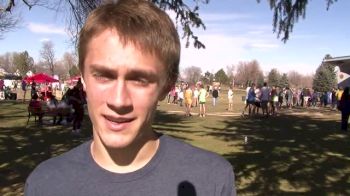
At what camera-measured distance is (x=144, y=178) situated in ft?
5.86

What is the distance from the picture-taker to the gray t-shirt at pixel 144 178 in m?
1.78

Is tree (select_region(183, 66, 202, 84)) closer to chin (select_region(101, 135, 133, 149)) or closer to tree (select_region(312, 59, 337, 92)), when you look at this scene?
tree (select_region(312, 59, 337, 92))

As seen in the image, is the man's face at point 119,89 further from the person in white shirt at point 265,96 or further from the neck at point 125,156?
the person in white shirt at point 265,96

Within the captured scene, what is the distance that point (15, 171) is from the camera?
29.7 feet

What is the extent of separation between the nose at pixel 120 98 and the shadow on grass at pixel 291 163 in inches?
247

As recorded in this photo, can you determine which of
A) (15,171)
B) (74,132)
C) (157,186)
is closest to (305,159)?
(15,171)

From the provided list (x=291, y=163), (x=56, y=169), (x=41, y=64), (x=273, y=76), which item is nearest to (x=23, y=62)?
(x=41, y=64)

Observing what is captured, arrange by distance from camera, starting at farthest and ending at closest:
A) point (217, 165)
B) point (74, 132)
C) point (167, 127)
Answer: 1. point (167, 127)
2. point (74, 132)
3. point (217, 165)

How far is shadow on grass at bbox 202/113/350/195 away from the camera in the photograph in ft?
26.7

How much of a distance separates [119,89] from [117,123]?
4.8 inches

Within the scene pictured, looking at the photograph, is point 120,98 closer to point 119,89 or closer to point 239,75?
point 119,89

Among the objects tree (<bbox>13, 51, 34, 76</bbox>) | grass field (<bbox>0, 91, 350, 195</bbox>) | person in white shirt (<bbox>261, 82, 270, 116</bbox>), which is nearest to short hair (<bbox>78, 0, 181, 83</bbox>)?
grass field (<bbox>0, 91, 350, 195</bbox>)

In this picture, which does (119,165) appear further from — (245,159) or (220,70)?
(220,70)

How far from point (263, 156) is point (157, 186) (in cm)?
982
